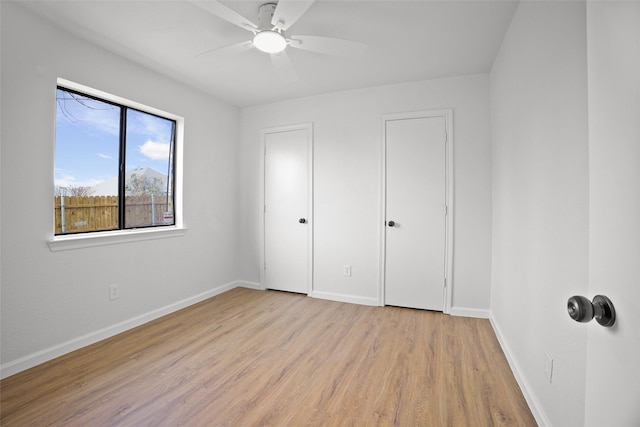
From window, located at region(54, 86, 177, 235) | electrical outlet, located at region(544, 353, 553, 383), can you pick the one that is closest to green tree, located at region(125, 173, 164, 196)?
window, located at region(54, 86, 177, 235)

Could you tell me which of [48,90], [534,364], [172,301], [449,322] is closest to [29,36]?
[48,90]

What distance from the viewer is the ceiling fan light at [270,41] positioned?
2070mm

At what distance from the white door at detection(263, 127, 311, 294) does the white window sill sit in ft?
3.78

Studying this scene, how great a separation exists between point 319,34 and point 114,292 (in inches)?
112

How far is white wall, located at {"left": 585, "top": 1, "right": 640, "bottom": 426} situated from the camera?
21.0 inches

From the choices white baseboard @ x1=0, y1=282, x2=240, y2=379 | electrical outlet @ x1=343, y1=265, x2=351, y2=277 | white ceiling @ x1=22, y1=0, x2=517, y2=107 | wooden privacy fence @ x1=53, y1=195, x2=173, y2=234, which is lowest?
white baseboard @ x1=0, y1=282, x2=240, y2=379

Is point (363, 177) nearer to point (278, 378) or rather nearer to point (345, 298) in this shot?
point (345, 298)

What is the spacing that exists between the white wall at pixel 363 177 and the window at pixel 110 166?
1.19m

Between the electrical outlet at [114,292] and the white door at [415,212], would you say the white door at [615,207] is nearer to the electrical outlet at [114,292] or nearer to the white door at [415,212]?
the white door at [415,212]

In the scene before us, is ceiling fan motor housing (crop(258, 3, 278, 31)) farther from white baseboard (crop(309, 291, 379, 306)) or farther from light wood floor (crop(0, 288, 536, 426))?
white baseboard (crop(309, 291, 379, 306))

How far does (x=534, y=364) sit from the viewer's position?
176cm

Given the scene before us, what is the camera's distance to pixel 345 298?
374 cm

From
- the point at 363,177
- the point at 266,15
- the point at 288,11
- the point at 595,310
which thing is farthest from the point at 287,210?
the point at 595,310

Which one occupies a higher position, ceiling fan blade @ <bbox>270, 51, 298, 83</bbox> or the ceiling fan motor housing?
the ceiling fan motor housing
